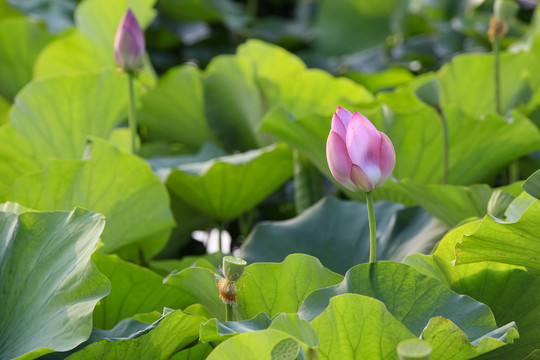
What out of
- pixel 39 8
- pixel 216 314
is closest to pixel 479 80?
pixel 216 314

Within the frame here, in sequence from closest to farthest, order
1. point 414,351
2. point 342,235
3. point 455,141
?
point 414,351
point 342,235
point 455,141

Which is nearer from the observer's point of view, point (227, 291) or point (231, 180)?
point (227, 291)

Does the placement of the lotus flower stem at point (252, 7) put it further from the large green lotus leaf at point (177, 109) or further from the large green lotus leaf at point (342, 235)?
the large green lotus leaf at point (342, 235)

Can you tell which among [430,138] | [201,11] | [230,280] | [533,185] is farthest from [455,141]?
[201,11]

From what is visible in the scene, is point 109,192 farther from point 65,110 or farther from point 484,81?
point 484,81

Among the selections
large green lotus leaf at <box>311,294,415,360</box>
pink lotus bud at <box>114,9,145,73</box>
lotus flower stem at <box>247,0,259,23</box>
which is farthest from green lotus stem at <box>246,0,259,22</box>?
large green lotus leaf at <box>311,294,415,360</box>

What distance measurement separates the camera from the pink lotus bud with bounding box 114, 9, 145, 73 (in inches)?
42.9

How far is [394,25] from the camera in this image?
219 cm

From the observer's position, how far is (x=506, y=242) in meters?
0.72

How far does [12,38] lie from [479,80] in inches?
39.9

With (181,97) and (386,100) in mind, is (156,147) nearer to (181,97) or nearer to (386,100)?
(181,97)

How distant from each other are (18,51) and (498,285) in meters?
1.27

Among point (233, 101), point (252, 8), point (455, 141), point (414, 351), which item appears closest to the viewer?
point (414, 351)

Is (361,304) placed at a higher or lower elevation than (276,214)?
higher
